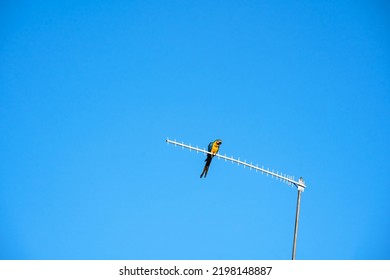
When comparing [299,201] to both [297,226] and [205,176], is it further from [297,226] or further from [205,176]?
[205,176]

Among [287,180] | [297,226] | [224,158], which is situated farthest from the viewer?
[224,158]

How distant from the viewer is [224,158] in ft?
45.1

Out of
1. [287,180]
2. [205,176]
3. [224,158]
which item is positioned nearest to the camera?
[287,180]

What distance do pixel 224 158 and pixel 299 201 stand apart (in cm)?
280

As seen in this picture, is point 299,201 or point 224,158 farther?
point 224,158

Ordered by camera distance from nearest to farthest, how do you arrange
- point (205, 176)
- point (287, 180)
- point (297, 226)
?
1. point (297, 226)
2. point (287, 180)
3. point (205, 176)
